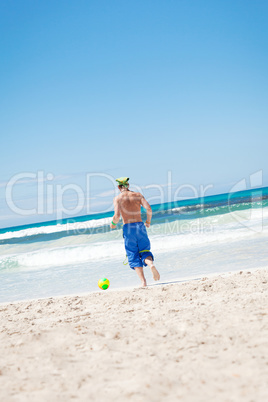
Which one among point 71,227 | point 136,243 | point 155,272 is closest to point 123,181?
point 136,243

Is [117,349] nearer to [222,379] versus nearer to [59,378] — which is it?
[59,378]

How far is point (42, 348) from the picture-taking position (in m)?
2.70

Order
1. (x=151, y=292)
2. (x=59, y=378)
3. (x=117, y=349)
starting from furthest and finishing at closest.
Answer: (x=151, y=292) < (x=117, y=349) < (x=59, y=378)

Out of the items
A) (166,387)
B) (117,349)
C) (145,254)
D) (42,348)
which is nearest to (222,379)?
(166,387)

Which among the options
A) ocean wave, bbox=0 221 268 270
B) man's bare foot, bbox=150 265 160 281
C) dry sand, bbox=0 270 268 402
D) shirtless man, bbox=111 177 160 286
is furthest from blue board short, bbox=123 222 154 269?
ocean wave, bbox=0 221 268 270

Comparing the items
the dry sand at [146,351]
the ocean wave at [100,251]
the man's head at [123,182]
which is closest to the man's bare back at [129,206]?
the man's head at [123,182]

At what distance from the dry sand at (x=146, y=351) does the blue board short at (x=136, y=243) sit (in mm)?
1241

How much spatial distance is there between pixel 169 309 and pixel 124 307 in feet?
2.11

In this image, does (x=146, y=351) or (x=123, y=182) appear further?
(x=123, y=182)

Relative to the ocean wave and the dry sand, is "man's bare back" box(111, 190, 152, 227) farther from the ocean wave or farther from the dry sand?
the ocean wave

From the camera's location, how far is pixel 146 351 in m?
2.45

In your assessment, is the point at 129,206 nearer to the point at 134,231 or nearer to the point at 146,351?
the point at 134,231

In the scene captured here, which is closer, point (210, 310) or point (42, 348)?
point (42, 348)

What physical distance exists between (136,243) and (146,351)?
2.79m
